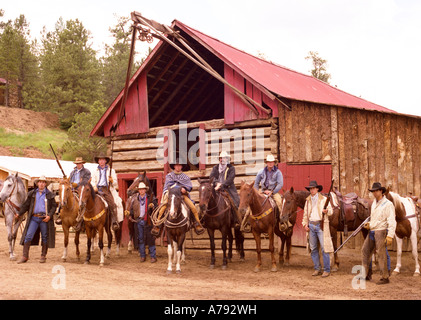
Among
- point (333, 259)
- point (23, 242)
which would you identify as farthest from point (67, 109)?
point (333, 259)

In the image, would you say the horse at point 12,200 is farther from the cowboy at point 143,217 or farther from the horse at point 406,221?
the horse at point 406,221

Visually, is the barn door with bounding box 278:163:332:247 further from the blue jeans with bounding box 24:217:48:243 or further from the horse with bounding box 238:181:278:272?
the blue jeans with bounding box 24:217:48:243

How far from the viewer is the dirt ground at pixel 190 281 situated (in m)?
8.00

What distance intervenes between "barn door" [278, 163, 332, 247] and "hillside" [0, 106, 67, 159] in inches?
1271

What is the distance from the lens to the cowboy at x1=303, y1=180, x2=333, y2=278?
1047 centimetres

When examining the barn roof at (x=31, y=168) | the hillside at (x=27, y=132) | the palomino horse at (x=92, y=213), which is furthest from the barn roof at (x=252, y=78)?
the hillside at (x=27, y=132)

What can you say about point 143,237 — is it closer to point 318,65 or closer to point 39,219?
point 39,219

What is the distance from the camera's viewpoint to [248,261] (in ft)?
42.8

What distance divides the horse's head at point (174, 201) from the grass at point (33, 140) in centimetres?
3279

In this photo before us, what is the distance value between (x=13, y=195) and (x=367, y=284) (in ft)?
32.7

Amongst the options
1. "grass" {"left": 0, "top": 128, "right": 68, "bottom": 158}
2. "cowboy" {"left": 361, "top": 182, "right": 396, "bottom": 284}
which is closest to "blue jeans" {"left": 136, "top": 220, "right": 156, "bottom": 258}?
"cowboy" {"left": 361, "top": 182, "right": 396, "bottom": 284}

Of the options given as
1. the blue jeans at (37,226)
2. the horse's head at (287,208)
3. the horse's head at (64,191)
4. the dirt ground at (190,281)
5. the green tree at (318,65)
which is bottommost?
the dirt ground at (190,281)

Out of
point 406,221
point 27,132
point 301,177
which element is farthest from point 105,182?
point 27,132

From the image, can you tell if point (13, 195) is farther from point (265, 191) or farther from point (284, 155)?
point (284, 155)
